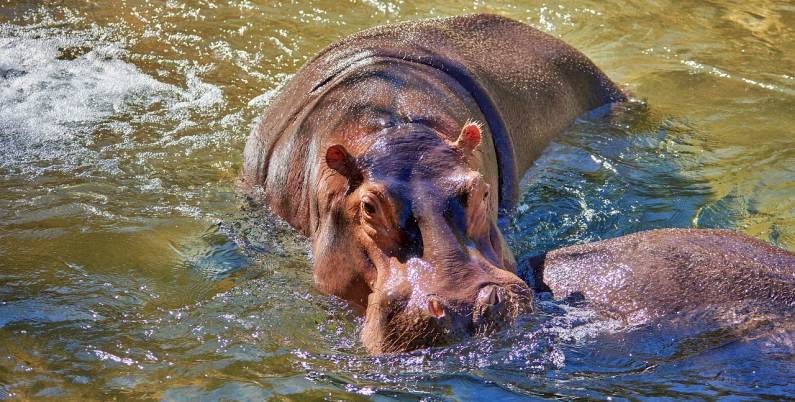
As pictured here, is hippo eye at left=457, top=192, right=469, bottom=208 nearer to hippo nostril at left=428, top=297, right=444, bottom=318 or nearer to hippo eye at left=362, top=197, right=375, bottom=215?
hippo eye at left=362, top=197, right=375, bottom=215

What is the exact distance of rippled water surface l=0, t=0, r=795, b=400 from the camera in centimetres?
371

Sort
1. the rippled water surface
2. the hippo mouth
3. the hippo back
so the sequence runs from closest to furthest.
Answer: the hippo mouth < the rippled water surface < the hippo back

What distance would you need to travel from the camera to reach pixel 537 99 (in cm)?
→ 660

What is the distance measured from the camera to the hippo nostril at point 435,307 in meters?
3.59

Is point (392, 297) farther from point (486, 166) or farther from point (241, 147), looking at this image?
point (241, 147)

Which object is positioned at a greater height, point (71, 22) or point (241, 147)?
point (71, 22)

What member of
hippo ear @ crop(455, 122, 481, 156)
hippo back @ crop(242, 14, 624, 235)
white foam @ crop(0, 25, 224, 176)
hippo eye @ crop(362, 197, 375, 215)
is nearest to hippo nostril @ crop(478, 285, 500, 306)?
hippo eye @ crop(362, 197, 375, 215)

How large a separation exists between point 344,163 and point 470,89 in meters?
1.63

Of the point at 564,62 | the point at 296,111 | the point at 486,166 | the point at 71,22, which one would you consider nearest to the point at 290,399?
the point at 486,166

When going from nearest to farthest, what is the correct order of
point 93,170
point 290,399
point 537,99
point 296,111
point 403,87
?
point 290,399, point 403,87, point 296,111, point 93,170, point 537,99

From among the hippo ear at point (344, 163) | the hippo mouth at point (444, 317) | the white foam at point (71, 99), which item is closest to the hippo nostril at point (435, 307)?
the hippo mouth at point (444, 317)

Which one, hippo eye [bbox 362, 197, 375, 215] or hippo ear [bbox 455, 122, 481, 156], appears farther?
hippo ear [bbox 455, 122, 481, 156]

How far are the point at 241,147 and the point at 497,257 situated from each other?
9.11 feet

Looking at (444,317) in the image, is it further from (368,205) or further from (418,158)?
(418,158)
